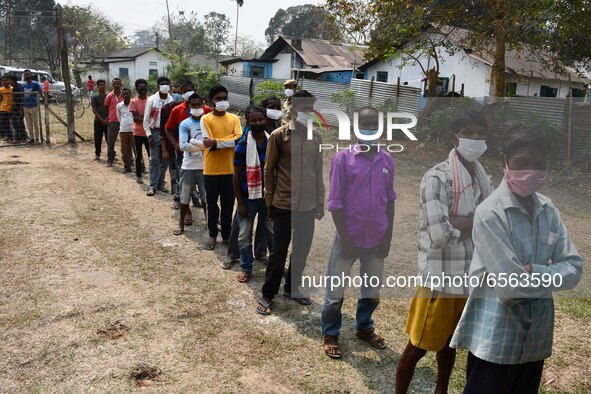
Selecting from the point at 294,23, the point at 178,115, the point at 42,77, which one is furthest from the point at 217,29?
the point at 178,115

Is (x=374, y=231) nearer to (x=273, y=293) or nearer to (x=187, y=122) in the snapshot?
(x=273, y=293)

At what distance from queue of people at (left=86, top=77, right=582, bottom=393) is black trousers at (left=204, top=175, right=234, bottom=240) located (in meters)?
0.01

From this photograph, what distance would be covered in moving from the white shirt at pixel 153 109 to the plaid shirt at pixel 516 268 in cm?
556

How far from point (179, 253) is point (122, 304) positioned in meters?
1.25

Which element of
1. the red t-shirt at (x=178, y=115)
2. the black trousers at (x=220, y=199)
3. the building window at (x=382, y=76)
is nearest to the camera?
the black trousers at (x=220, y=199)

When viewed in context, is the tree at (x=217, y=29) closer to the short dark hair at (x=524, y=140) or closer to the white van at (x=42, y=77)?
the white van at (x=42, y=77)

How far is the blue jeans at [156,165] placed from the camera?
700cm

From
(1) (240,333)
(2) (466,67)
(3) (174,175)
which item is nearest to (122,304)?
(1) (240,333)

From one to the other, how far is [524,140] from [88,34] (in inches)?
1911

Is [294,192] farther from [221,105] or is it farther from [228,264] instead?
[221,105]

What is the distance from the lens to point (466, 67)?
61.6 feet

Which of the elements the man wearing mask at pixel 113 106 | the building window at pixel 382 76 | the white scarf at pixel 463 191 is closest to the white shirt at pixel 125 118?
the man wearing mask at pixel 113 106

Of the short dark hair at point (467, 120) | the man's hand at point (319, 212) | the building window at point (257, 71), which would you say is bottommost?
the man's hand at point (319, 212)

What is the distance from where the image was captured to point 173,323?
12.2 feet
